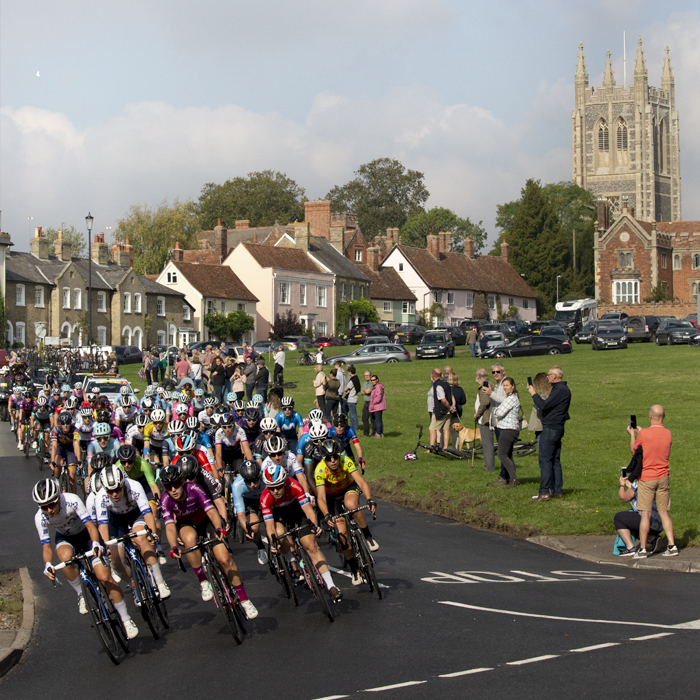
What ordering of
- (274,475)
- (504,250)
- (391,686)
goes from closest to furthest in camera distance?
(391,686)
(274,475)
(504,250)

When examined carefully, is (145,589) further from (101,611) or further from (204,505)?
(204,505)

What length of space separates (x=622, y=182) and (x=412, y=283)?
8970 centimetres

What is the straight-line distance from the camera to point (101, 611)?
336 inches

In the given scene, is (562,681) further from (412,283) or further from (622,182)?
(622,182)

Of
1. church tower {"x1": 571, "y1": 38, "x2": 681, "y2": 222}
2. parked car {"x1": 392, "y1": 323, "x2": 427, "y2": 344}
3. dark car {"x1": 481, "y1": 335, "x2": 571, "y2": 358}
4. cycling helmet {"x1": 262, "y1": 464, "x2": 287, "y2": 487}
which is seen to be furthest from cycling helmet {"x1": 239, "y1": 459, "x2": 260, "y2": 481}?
church tower {"x1": 571, "y1": 38, "x2": 681, "y2": 222}

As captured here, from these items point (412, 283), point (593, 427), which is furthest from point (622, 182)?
point (593, 427)

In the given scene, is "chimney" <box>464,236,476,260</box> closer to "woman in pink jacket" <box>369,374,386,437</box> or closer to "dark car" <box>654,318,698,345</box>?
"dark car" <box>654,318,698,345</box>

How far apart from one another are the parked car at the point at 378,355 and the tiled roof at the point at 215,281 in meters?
26.6

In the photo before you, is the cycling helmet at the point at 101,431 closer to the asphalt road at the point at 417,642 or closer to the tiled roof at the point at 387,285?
the asphalt road at the point at 417,642

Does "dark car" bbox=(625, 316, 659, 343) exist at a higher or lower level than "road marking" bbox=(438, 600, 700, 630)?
higher

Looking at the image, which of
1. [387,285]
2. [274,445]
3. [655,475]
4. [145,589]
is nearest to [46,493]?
[145,589]

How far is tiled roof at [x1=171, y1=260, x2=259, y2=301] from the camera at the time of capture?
7331cm

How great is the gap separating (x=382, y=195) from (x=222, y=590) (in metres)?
106

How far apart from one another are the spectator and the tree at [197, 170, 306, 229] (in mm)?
90897
